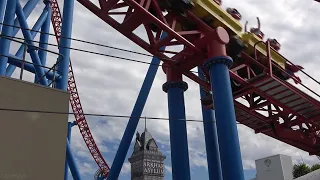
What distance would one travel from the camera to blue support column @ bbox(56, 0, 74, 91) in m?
12.1

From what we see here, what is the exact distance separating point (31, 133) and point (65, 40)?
23.6 feet

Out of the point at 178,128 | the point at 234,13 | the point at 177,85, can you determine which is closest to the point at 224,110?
the point at 178,128

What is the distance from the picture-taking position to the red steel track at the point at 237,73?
10555mm

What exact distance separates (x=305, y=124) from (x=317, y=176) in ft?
17.1

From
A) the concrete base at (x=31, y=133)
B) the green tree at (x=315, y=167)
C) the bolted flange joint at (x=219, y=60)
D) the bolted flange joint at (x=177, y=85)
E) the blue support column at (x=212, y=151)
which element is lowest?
the concrete base at (x=31, y=133)

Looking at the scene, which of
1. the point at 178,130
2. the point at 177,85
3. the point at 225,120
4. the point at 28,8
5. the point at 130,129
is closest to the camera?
the point at 225,120

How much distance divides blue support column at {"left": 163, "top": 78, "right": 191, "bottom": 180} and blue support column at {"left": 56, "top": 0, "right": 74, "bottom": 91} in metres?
3.33

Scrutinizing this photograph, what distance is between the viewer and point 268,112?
1505 centimetres

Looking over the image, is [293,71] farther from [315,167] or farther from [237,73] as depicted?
[315,167]

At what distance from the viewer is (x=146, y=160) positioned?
90.8 metres

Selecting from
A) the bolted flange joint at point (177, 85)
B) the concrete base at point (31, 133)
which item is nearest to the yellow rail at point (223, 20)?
the bolted flange joint at point (177, 85)

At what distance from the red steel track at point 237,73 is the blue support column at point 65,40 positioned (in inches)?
102

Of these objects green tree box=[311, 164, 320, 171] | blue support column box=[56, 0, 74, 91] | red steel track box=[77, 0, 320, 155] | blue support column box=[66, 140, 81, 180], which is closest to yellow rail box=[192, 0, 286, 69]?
red steel track box=[77, 0, 320, 155]

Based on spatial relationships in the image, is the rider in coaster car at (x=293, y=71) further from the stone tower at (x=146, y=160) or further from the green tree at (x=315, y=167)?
the stone tower at (x=146, y=160)
